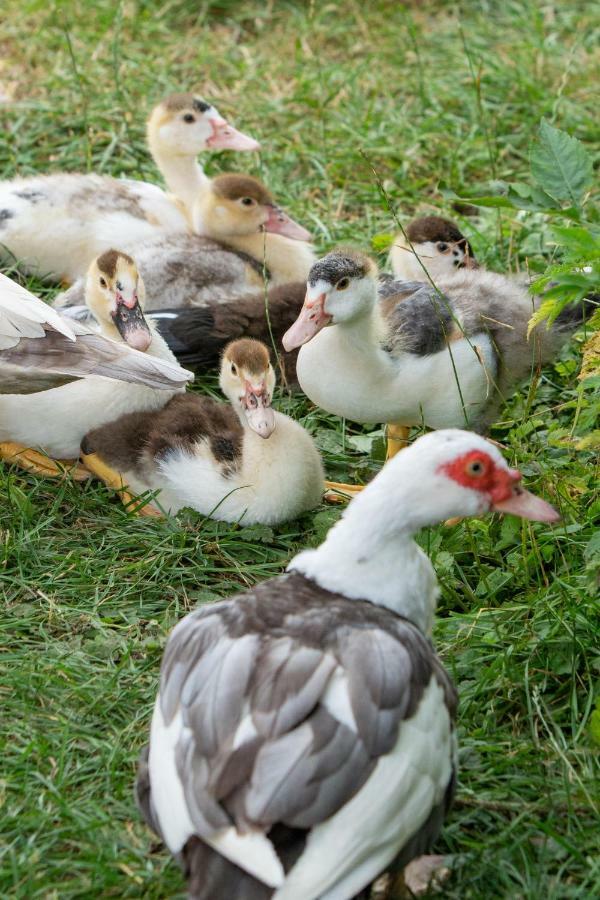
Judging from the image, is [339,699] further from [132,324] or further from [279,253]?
[279,253]

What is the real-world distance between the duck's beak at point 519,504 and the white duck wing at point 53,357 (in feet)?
4.87

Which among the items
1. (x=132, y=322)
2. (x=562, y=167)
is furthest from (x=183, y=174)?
(x=562, y=167)

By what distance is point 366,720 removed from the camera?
8.15 ft

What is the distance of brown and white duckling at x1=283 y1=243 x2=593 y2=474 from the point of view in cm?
401

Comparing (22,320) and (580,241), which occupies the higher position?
(580,241)

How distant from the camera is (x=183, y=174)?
229 inches

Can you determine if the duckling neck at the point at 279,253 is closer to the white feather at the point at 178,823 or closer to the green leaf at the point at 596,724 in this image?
the green leaf at the point at 596,724

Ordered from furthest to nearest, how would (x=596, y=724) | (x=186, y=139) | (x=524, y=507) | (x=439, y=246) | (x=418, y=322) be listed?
(x=186, y=139)
(x=439, y=246)
(x=418, y=322)
(x=596, y=724)
(x=524, y=507)

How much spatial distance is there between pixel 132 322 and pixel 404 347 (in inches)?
38.4

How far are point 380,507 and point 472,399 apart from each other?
1.51 m

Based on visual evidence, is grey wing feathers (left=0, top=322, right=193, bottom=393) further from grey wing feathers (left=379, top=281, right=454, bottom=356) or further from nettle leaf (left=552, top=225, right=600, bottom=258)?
nettle leaf (left=552, top=225, right=600, bottom=258)

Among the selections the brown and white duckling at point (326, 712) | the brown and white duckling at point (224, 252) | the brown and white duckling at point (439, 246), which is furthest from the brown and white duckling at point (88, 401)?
the brown and white duckling at point (326, 712)

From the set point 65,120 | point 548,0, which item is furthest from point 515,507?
point 548,0

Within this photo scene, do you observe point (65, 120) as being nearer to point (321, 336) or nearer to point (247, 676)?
point (321, 336)
